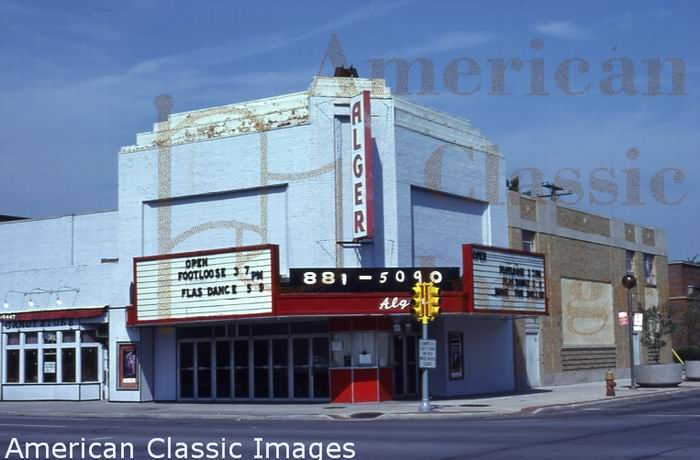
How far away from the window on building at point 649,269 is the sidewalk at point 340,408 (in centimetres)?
1688

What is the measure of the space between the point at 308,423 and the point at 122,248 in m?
14.7

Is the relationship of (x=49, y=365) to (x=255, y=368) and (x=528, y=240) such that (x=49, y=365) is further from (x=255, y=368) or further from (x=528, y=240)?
(x=528, y=240)

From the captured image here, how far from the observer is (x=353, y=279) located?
3219 centimetres

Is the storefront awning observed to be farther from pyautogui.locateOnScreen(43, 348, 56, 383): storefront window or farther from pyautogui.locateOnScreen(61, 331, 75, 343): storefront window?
pyautogui.locateOnScreen(43, 348, 56, 383): storefront window

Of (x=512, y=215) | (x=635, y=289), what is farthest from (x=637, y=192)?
(x=635, y=289)

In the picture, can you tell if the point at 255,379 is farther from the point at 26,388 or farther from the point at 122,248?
the point at 26,388

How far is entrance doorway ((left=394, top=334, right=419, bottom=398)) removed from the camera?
35.5 meters

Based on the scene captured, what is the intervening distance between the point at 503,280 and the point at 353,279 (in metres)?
6.13

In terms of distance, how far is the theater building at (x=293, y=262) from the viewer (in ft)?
109

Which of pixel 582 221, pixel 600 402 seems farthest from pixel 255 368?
pixel 582 221

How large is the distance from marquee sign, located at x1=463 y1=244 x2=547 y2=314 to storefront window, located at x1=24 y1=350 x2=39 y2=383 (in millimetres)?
18263

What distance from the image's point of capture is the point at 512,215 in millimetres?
42250

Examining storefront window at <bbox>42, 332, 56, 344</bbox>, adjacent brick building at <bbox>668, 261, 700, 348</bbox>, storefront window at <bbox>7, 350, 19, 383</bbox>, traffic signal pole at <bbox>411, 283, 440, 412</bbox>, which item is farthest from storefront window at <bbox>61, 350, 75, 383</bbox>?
adjacent brick building at <bbox>668, 261, 700, 348</bbox>

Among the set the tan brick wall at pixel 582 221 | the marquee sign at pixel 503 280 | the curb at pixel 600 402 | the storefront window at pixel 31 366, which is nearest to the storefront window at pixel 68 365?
the storefront window at pixel 31 366
